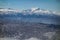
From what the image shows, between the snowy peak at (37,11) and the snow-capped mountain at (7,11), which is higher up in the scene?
the snow-capped mountain at (7,11)

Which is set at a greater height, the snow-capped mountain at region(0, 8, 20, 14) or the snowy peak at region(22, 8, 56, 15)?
the snow-capped mountain at region(0, 8, 20, 14)

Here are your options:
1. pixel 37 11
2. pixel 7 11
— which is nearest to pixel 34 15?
pixel 37 11

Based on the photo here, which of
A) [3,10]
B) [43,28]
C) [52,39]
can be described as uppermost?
[3,10]

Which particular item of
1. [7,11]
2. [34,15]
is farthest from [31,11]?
[7,11]

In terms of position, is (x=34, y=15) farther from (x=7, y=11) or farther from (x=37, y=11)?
(x=7, y=11)

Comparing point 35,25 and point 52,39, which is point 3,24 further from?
point 52,39

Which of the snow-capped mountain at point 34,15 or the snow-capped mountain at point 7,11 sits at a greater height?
the snow-capped mountain at point 7,11

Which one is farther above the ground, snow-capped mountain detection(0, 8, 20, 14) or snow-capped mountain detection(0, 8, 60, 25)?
snow-capped mountain detection(0, 8, 20, 14)

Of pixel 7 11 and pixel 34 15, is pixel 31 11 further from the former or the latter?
pixel 7 11

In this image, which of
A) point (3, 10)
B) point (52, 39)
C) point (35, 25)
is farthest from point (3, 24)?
point (52, 39)

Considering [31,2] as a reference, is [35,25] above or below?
below
